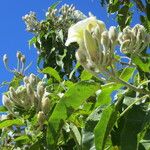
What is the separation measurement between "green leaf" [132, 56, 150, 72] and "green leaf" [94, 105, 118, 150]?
0.25 meters

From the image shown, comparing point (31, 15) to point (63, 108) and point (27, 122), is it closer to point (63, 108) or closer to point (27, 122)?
point (27, 122)

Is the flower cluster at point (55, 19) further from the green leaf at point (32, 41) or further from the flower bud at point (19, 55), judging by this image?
the flower bud at point (19, 55)

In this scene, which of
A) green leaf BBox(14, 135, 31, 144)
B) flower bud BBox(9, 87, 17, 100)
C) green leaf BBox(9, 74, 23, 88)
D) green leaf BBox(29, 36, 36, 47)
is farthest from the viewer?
green leaf BBox(29, 36, 36, 47)

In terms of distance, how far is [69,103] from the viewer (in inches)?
104

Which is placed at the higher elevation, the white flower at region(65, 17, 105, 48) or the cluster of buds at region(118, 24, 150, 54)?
the white flower at region(65, 17, 105, 48)

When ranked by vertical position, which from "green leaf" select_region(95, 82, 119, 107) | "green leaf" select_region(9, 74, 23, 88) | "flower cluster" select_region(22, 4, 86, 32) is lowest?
"green leaf" select_region(95, 82, 119, 107)

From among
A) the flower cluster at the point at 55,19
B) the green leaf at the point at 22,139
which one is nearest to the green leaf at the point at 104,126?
the green leaf at the point at 22,139

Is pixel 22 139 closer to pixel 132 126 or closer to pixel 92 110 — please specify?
pixel 92 110

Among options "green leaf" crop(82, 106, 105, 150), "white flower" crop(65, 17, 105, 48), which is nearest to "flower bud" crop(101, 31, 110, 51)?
"white flower" crop(65, 17, 105, 48)

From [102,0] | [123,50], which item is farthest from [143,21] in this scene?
[123,50]

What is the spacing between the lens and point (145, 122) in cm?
250

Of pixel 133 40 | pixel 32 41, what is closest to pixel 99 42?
pixel 133 40

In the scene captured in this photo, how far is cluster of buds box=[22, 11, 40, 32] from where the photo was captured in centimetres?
775

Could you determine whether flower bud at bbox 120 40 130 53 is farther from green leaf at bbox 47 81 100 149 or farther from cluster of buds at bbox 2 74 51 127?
cluster of buds at bbox 2 74 51 127
